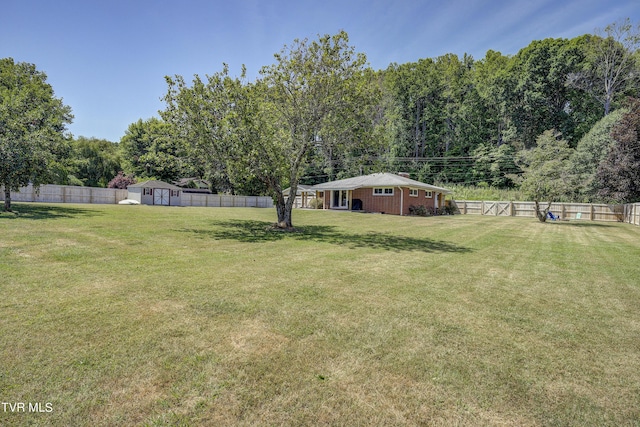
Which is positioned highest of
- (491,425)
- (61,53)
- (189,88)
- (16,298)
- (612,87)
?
(612,87)

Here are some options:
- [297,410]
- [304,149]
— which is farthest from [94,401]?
[304,149]

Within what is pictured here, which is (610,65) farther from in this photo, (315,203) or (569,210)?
(315,203)

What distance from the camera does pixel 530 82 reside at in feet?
133

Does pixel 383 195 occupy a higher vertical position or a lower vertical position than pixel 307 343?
higher

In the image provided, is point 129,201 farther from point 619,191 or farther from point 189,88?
point 619,191

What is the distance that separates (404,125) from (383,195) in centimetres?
2530

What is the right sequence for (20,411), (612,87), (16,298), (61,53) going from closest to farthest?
(20,411)
(16,298)
(61,53)
(612,87)

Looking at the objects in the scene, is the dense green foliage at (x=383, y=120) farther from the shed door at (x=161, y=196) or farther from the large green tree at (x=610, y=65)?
the shed door at (x=161, y=196)

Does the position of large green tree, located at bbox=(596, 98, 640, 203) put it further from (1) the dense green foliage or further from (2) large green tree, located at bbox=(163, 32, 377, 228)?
(2) large green tree, located at bbox=(163, 32, 377, 228)

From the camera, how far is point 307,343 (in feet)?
10.8

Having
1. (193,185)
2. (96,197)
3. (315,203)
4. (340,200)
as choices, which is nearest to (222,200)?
(193,185)

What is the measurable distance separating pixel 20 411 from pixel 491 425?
3382mm

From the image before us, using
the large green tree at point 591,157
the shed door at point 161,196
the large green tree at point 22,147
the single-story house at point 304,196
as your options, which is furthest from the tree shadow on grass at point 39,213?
the large green tree at point 591,157

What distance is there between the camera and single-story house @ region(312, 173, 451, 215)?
27.6m
